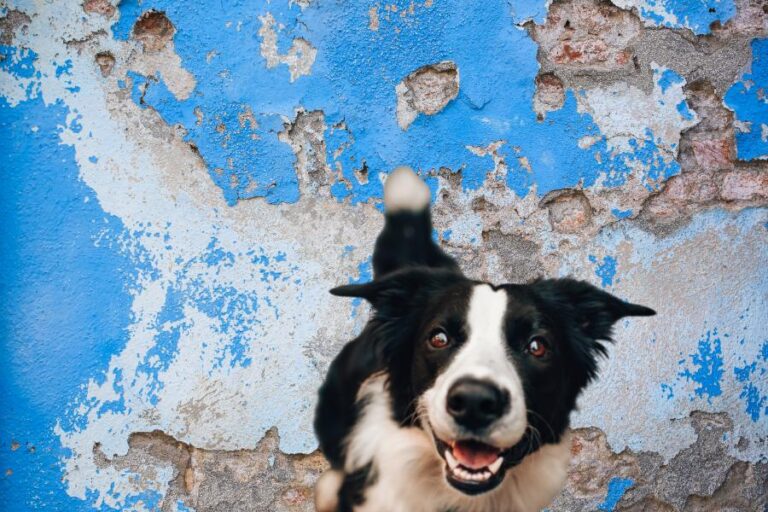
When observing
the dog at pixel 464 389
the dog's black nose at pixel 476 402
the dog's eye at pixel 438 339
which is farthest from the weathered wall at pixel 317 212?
the dog's black nose at pixel 476 402

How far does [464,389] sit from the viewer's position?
1.62 m

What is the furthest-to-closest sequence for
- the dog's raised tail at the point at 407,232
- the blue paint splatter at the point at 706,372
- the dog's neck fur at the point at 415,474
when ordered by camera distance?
the blue paint splatter at the point at 706,372 < the dog's raised tail at the point at 407,232 < the dog's neck fur at the point at 415,474

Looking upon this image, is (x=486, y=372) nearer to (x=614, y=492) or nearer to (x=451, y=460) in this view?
(x=451, y=460)

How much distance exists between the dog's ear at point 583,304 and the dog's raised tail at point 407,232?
0.46 m

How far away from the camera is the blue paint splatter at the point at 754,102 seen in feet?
8.68

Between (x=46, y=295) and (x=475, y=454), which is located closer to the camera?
(x=475, y=454)

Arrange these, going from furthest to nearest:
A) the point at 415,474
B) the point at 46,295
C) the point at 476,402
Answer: the point at 46,295 < the point at 415,474 < the point at 476,402

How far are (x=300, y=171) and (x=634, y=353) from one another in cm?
127

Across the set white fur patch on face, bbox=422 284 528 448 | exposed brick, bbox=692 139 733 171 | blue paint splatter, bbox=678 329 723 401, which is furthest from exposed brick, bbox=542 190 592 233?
white fur patch on face, bbox=422 284 528 448

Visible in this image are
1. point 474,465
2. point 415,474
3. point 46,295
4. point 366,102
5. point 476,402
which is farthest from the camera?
point 366,102

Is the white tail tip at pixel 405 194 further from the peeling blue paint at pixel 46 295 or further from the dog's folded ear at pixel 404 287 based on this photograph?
the peeling blue paint at pixel 46 295

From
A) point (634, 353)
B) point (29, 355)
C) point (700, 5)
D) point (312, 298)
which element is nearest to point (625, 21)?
point (700, 5)

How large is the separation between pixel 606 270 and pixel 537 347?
0.90 m

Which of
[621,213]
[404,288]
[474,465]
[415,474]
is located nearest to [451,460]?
[474,465]
